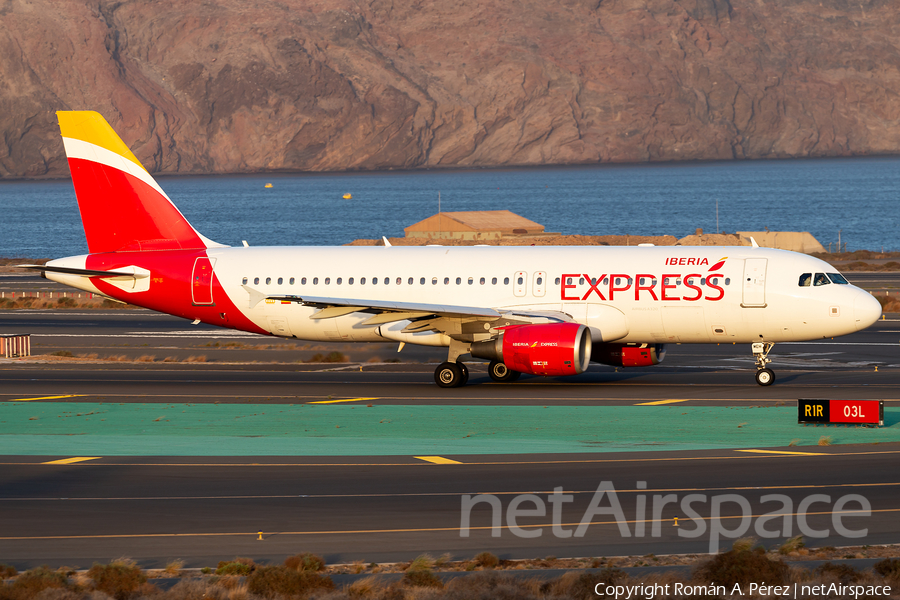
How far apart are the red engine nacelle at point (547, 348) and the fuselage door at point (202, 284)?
35.2 feet

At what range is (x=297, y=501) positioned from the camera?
21.7 metres

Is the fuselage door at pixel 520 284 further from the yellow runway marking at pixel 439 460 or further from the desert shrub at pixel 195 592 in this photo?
the desert shrub at pixel 195 592

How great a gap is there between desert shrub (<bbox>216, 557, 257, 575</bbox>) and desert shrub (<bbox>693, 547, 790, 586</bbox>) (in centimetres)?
620

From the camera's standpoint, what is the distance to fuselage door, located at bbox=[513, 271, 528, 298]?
37.9 m

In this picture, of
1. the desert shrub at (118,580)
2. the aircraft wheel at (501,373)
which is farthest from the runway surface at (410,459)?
the desert shrub at (118,580)

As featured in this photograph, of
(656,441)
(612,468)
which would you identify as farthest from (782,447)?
(612,468)

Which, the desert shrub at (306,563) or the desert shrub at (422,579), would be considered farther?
the desert shrub at (306,563)

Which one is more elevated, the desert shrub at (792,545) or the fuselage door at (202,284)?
the fuselage door at (202,284)

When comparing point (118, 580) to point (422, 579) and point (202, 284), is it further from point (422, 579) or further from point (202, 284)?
point (202, 284)

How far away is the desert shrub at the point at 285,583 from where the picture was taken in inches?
616

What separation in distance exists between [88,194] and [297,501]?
23.2 meters

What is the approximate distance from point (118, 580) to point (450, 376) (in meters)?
22.5

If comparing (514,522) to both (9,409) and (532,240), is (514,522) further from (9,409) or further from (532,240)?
(532,240)

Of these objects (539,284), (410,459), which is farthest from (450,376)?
(410,459)
